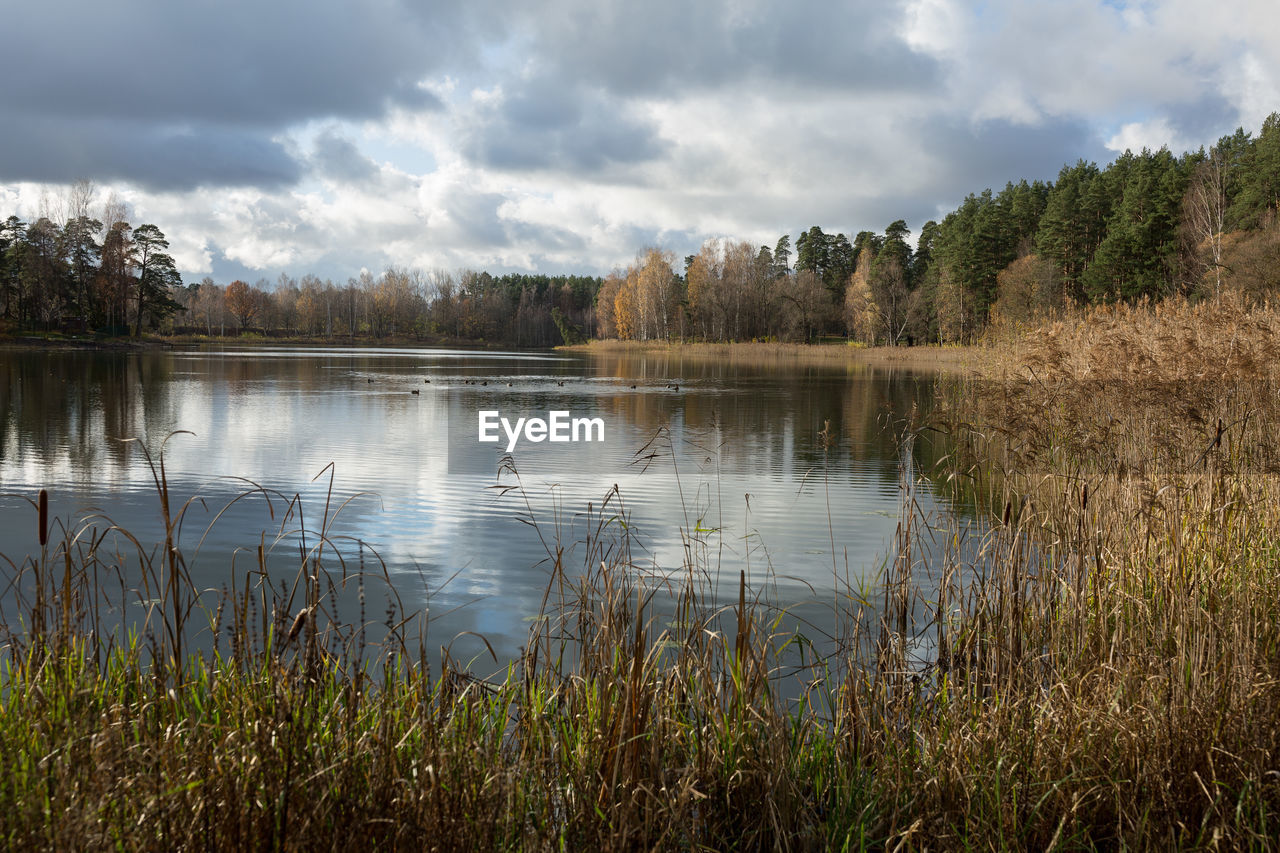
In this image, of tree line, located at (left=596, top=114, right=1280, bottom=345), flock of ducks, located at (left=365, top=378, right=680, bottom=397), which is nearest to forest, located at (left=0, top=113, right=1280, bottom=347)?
tree line, located at (left=596, top=114, right=1280, bottom=345)

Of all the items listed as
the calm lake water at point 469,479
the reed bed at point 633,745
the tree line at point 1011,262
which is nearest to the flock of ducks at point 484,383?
the calm lake water at point 469,479

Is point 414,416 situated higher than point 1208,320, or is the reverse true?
point 1208,320

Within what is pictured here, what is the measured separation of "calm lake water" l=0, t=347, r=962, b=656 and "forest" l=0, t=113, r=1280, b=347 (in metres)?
12.5

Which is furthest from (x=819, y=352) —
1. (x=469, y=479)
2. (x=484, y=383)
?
(x=469, y=479)

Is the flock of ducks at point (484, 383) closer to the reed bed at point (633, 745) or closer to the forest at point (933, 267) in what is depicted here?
the forest at point (933, 267)

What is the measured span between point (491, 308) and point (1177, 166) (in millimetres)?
86549

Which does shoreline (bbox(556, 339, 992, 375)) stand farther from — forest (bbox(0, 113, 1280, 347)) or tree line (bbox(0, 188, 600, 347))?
tree line (bbox(0, 188, 600, 347))

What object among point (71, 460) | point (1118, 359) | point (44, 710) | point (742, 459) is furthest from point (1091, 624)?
point (71, 460)

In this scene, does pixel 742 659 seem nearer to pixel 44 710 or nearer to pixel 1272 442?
pixel 44 710

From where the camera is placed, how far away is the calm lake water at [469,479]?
7102 mm

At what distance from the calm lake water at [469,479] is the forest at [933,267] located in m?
12.5

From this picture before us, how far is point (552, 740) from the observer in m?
2.95

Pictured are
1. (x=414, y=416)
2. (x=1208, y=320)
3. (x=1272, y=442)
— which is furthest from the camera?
(x=414, y=416)

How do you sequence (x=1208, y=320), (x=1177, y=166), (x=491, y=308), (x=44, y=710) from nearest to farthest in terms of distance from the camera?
(x=44, y=710), (x=1208, y=320), (x=1177, y=166), (x=491, y=308)
